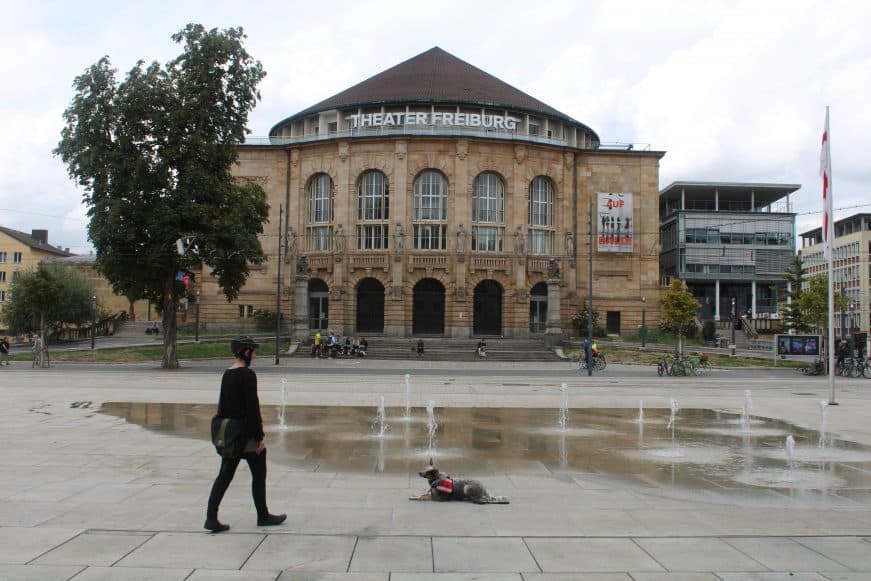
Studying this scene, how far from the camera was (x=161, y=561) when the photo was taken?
6.00m

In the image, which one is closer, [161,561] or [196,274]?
[161,561]

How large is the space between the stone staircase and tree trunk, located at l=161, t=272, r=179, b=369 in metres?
12.8

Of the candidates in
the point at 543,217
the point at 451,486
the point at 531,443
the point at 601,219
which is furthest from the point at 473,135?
the point at 451,486

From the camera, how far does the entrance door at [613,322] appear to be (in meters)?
65.8

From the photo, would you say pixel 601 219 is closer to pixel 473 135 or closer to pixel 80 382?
pixel 473 135

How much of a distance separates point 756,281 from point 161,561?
8618 centimetres

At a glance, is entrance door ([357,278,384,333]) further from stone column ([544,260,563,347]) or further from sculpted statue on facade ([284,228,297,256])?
stone column ([544,260,563,347])

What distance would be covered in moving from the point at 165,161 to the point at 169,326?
8848 millimetres

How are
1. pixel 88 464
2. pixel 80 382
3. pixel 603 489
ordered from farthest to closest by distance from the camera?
pixel 80 382, pixel 88 464, pixel 603 489

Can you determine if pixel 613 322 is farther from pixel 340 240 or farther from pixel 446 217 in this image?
pixel 340 240

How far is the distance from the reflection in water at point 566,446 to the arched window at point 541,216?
151ft

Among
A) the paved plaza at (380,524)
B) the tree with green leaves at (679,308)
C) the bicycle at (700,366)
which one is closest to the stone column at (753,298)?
the tree with green leaves at (679,308)

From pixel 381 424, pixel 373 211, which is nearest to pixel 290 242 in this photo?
pixel 373 211

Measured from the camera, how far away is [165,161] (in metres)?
37.5
